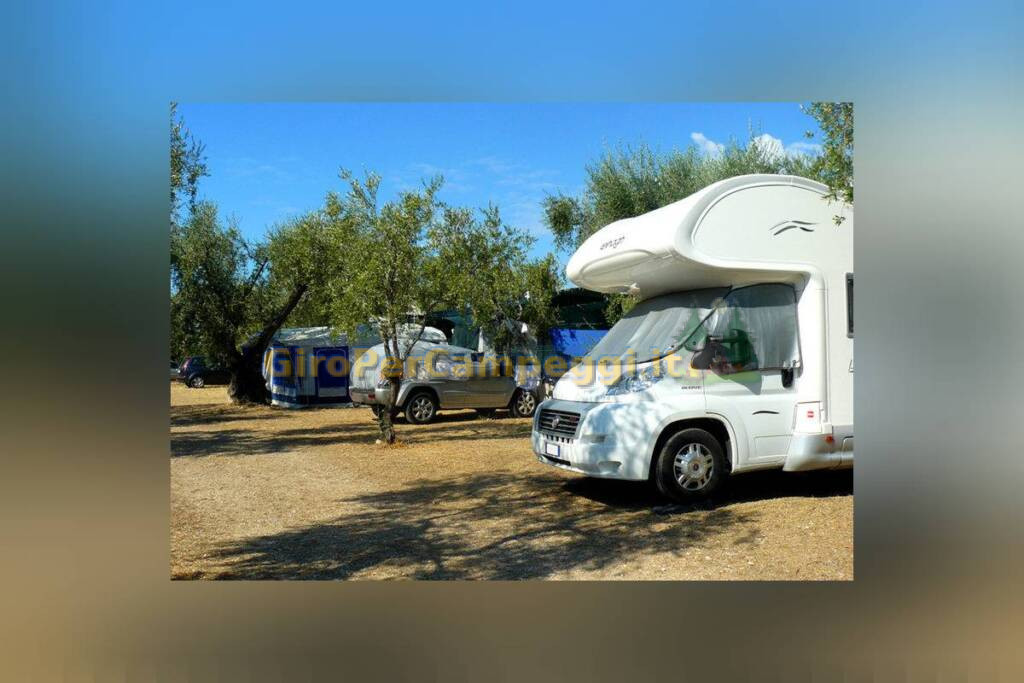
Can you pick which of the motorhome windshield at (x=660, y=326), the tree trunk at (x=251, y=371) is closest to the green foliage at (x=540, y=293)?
the motorhome windshield at (x=660, y=326)

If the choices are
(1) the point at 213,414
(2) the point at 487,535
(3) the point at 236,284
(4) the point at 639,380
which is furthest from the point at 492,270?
(1) the point at 213,414

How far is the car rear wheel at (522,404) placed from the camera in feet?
41.5

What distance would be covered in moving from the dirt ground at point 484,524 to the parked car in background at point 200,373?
8.12 metres

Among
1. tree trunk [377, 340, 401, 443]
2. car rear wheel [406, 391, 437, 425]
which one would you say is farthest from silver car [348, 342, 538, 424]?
tree trunk [377, 340, 401, 443]

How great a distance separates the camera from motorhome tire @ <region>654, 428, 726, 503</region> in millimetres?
6043

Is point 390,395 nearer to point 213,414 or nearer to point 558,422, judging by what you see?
point 558,422

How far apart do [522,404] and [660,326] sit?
6.57m

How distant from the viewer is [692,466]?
6.10 meters

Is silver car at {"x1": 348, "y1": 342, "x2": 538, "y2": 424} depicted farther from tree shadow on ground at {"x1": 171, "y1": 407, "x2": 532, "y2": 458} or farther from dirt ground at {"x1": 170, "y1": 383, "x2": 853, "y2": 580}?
dirt ground at {"x1": 170, "y1": 383, "x2": 853, "y2": 580}
